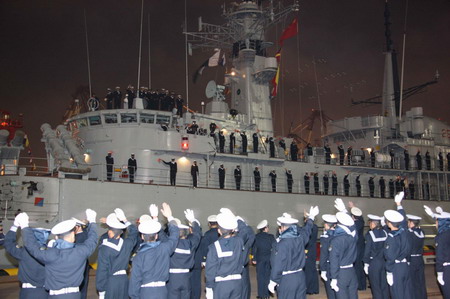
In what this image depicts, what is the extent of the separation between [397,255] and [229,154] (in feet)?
37.8

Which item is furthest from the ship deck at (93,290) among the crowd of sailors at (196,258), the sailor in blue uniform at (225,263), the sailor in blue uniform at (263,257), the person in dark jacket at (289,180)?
the person in dark jacket at (289,180)

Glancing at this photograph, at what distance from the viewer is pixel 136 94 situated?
1802 centimetres

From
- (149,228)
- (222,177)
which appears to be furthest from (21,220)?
(222,177)

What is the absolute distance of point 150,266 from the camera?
19.3 feet

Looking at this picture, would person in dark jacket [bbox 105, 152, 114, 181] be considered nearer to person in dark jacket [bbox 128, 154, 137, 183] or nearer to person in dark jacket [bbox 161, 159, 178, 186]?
person in dark jacket [bbox 128, 154, 137, 183]

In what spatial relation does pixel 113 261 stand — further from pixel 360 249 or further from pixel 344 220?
pixel 360 249

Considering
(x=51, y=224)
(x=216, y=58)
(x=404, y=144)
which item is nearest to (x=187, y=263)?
(x=51, y=224)

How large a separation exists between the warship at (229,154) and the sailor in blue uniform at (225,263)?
9.61 meters

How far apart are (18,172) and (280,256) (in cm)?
1120

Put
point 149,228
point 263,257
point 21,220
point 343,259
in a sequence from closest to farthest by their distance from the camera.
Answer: point 21,220 → point 149,228 → point 343,259 → point 263,257

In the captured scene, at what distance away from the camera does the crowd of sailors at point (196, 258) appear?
18.0 ft

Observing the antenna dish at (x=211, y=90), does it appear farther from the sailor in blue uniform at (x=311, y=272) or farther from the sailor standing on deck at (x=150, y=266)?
the sailor standing on deck at (x=150, y=266)

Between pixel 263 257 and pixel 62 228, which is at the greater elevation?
pixel 62 228

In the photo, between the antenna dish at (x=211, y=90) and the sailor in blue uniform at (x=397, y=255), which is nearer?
the sailor in blue uniform at (x=397, y=255)
